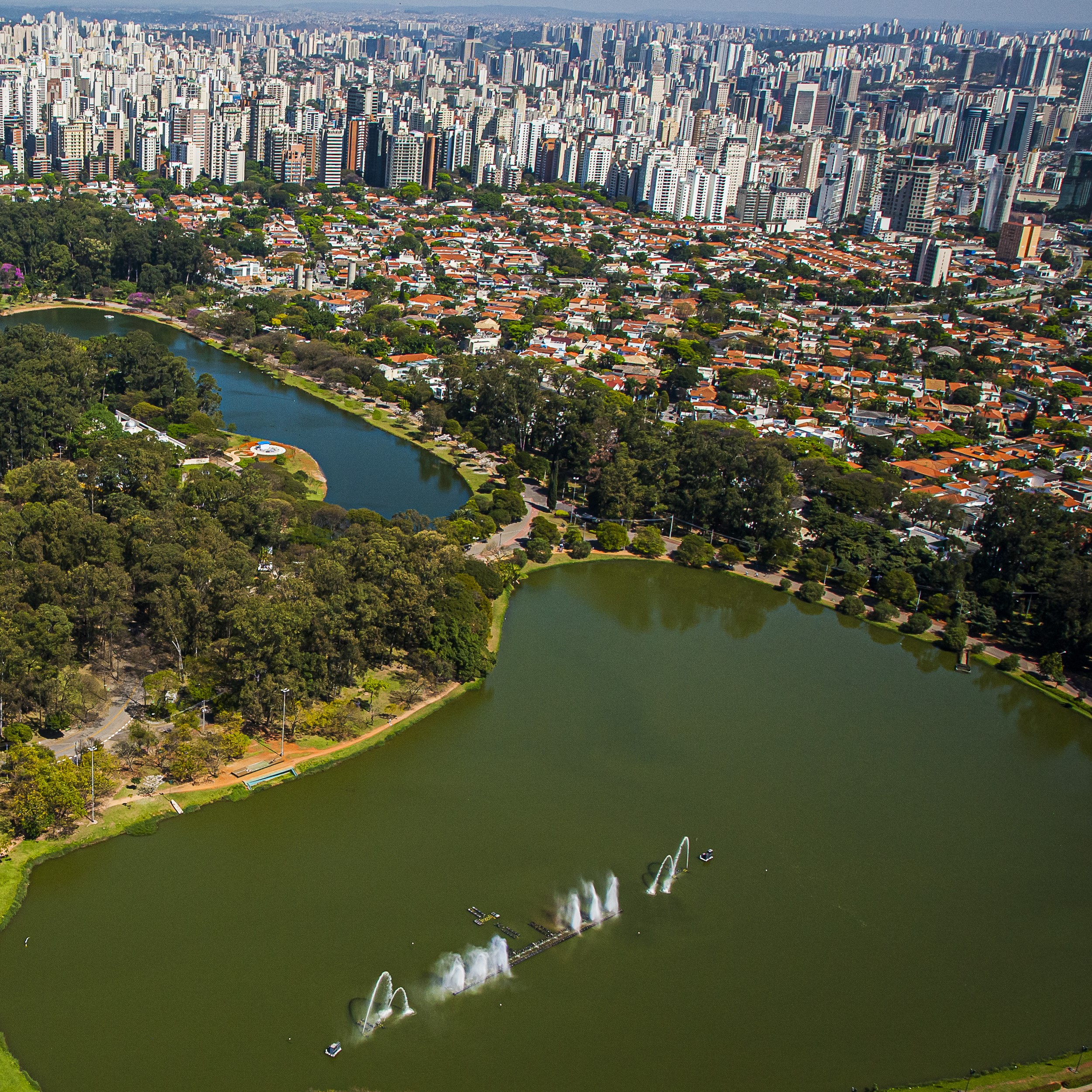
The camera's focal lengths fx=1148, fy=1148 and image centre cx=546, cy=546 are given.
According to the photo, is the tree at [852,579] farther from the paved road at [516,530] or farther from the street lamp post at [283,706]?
the street lamp post at [283,706]

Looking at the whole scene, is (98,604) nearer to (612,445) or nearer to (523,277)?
(612,445)

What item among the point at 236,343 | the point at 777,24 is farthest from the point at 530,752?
the point at 777,24

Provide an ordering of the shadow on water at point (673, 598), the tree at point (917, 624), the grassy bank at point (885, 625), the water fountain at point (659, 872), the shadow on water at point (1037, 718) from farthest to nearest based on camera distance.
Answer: the shadow on water at point (673, 598), the tree at point (917, 624), the grassy bank at point (885, 625), the shadow on water at point (1037, 718), the water fountain at point (659, 872)

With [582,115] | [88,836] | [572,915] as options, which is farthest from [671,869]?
[582,115]

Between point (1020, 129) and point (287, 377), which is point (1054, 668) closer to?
point (287, 377)

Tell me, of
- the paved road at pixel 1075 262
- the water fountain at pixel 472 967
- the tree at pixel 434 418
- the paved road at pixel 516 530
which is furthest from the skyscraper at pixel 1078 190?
the water fountain at pixel 472 967

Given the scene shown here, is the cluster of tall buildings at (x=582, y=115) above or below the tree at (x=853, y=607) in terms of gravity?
above

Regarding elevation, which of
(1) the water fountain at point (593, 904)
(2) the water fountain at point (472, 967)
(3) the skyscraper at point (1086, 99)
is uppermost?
(3) the skyscraper at point (1086, 99)

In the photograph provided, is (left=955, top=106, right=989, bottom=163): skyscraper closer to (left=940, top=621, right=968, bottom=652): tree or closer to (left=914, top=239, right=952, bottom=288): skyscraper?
(left=914, top=239, right=952, bottom=288): skyscraper
